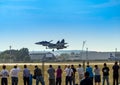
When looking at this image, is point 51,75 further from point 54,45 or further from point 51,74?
point 54,45

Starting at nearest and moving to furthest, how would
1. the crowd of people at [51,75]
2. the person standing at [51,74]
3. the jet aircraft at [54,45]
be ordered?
the crowd of people at [51,75]
the person standing at [51,74]
the jet aircraft at [54,45]

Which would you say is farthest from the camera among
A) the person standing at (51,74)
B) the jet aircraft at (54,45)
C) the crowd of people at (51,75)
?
the jet aircraft at (54,45)

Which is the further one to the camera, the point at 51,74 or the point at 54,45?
the point at 54,45

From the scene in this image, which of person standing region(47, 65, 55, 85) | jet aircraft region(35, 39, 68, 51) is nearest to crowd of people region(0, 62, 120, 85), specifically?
person standing region(47, 65, 55, 85)

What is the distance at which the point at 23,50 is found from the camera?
628ft

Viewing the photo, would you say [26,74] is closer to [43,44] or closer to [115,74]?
[115,74]

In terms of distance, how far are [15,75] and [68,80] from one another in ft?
12.7

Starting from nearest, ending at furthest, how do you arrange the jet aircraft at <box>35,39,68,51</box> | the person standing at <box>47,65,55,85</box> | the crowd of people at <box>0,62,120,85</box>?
the crowd of people at <box>0,62,120,85</box> < the person standing at <box>47,65,55,85</box> < the jet aircraft at <box>35,39,68,51</box>

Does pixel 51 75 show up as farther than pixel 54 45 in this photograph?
No

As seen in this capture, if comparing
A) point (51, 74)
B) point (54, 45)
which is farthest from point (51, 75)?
point (54, 45)

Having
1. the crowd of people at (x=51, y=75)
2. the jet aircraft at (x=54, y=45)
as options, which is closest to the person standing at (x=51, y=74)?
the crowd of people at (x=51, y=75)

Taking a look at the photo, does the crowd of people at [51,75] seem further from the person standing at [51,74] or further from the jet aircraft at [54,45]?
the jet aircraft at [54,45]

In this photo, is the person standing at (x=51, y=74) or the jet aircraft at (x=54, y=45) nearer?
the person standing at (x=51, y=74)

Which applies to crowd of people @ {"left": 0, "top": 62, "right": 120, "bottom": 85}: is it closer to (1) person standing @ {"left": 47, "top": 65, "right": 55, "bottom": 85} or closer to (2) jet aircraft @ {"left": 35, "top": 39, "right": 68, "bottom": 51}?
(1) person standing @ {"left": 47, "top": 65, "right": 55, "bottom": 85}
